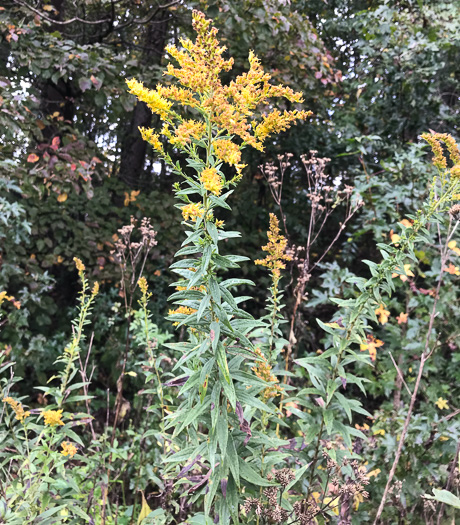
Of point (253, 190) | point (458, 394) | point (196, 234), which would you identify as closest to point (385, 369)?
point (458, 394)

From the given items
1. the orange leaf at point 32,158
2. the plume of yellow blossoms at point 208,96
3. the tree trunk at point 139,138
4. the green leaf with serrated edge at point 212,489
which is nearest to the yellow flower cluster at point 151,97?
the plume of yellow blossoms at point 208,96

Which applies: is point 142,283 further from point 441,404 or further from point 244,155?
point 244,155

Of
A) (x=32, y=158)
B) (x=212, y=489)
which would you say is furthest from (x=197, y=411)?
(x=32, y=158)

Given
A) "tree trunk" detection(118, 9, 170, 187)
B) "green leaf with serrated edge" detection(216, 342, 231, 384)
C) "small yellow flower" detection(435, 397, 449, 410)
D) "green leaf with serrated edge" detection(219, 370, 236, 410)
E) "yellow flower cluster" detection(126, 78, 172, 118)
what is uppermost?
"tree trunk" detection(118, 9, 170, 187)

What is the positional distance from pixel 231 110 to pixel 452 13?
3.81 m

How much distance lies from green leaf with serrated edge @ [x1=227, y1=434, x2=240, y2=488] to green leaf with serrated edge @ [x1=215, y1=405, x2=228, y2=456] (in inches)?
4.0

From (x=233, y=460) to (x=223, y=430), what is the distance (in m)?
0.13

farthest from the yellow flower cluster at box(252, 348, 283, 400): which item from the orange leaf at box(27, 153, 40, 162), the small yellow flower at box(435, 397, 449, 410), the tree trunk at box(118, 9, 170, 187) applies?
the tree trunk at box(118, 9, 170, 187)

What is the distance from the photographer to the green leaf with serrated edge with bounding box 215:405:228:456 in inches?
46.4

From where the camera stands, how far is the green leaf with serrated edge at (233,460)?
1217mm

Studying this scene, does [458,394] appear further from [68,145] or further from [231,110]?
[68,145]

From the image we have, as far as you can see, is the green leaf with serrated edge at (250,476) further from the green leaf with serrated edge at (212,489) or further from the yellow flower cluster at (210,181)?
the yellow flower cluster at (210,181)

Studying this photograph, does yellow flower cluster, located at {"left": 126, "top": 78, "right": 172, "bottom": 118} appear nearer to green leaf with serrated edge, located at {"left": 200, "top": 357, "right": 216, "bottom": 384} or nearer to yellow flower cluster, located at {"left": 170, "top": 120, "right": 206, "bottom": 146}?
yellow flower cluster, located at {"left": 170, "top": 120, "right": 206, "bottom": 146}

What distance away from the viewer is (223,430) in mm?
1215
